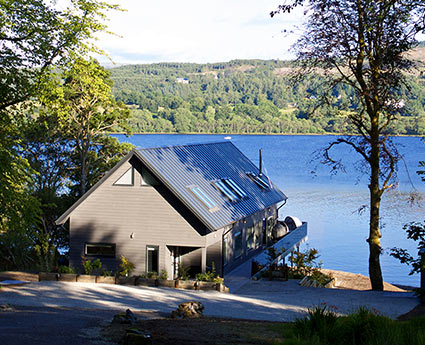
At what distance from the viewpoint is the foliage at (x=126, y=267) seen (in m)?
25.2

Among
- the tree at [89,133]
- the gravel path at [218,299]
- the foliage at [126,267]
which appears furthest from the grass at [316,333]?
the tree at [89,133]

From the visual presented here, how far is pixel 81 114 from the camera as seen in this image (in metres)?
38.7

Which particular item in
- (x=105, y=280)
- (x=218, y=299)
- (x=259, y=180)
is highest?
(x=259, y=180)

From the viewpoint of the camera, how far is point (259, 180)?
33906mm

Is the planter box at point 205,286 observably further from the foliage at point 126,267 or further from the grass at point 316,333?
the grass at point 316,333

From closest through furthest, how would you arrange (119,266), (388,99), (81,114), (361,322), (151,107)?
1. (361,322)
2. (388,99)
3. (119,266)
4. (81,114)
5. (151,107)

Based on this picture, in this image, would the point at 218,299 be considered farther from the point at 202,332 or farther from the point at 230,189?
the point at 230,189

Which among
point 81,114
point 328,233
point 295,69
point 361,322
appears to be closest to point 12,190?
point 361,322

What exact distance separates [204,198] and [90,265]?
226 inches

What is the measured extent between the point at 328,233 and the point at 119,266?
29.9 meters

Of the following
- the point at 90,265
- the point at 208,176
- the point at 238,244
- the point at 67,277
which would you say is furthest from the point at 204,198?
the point at 67,277

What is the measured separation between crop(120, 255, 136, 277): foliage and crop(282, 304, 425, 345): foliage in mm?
14450

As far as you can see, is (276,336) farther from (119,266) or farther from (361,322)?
(119,266)

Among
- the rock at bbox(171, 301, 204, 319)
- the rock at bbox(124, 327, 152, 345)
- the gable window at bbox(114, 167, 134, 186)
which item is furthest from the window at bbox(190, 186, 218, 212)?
the rock at bbox(124, 327, 152, 345)
